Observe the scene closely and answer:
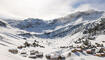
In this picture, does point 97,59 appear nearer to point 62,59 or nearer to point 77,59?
point 77,59

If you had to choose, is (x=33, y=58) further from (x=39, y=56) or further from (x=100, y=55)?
(x=100, y=55)

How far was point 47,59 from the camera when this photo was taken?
36000mm

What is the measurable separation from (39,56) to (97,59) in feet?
59.6

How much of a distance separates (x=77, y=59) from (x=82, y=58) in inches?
78.8

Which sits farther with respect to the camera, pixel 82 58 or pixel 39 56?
pixel 39 56

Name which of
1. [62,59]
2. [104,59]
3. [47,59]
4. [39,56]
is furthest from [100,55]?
[39,56]

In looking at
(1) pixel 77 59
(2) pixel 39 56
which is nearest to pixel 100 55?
(1) pixel 77 59

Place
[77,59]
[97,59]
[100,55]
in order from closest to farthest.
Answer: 1. [77,59]
2. [97,59]
3. [100,55]

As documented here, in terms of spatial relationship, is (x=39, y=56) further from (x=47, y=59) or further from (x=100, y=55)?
(x=100, y=55)

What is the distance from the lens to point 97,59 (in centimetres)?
3531

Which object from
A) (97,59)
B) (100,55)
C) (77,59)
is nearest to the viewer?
(77,59)

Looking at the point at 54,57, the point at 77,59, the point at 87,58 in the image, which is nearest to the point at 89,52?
the point at 87,58

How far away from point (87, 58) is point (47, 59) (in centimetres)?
1176

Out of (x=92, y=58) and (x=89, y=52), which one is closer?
(x=92, y=58)
